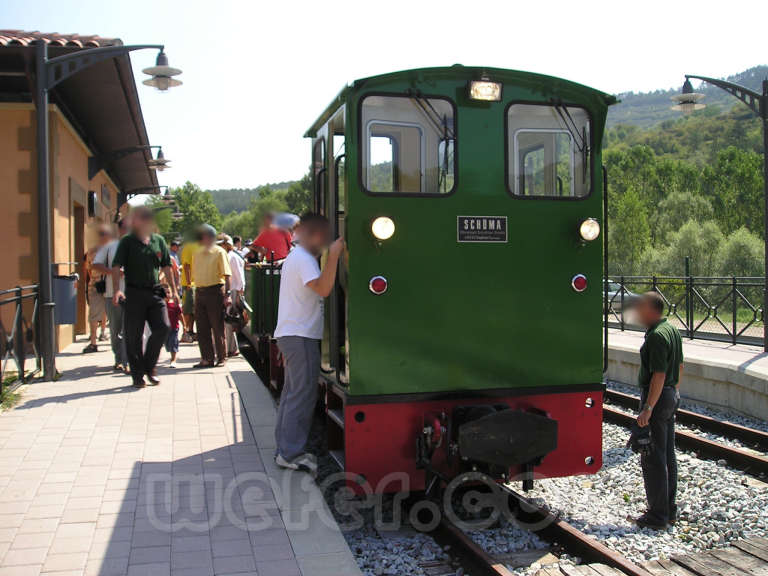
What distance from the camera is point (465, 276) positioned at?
5.09m

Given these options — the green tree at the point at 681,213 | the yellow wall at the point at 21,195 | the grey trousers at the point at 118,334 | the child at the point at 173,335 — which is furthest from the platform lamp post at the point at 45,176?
the green tree at the point at 681,213

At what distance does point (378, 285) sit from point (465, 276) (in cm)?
63

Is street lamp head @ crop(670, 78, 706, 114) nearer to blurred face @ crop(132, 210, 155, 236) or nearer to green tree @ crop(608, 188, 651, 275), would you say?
blurred face @ crop(132, 210, 155, 236)

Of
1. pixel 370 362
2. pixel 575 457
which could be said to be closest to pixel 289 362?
pixel 370 362

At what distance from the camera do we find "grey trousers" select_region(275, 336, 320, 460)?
5.52 meters

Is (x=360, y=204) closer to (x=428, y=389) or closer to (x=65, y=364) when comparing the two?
(x=428, y=389)

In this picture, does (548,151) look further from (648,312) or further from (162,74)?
(162,74)

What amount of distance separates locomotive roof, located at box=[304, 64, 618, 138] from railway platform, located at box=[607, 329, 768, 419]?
5.44 metres

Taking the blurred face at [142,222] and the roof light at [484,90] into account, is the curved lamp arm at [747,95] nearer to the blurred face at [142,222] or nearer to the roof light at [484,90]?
the roof light at [484,90]

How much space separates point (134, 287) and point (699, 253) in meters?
38.9

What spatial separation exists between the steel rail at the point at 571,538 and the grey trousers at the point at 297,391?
5.49ft

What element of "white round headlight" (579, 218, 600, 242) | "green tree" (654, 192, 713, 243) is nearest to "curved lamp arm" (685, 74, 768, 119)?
"white round headlight" (579, 218, 600, 242)

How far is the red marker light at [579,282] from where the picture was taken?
5.31 metres

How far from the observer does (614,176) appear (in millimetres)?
80688
